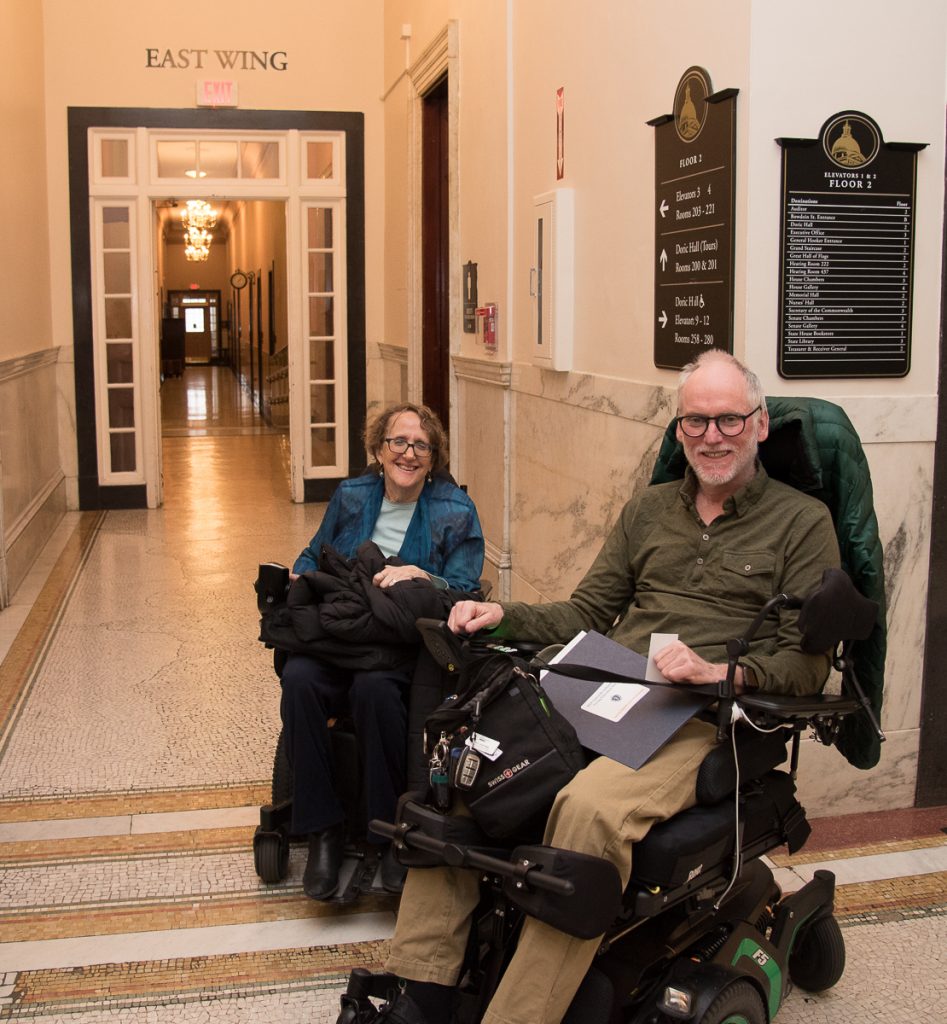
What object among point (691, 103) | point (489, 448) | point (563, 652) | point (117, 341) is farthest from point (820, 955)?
point (117, 341)

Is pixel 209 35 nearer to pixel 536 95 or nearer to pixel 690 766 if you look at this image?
pixel 536 95

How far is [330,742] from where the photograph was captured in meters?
3.12

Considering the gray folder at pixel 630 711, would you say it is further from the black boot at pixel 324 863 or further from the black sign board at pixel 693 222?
the black sign board at pixel 693 222

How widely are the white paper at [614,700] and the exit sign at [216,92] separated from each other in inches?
292

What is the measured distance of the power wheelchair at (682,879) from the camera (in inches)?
79.7

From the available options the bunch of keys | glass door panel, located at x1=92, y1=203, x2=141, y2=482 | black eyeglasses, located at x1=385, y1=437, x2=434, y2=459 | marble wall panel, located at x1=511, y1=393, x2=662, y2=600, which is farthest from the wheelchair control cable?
glass door panel, located at x1=92, y1=203, x2=141, y2=482

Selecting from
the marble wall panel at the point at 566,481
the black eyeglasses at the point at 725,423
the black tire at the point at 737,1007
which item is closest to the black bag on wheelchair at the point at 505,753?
the black tire at the point at 737,1007

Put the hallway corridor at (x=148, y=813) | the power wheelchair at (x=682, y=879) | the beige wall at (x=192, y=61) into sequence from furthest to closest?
the beige wall at (x=192, y=61)
the hallway corridor at (x=148, y=813)
the power wheelchair at (x=682, y=879)

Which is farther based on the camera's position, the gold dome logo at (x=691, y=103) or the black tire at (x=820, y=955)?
the gold dome logo at (x=691, y=103)

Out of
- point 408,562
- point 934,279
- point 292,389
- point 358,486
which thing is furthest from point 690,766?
point 292,389

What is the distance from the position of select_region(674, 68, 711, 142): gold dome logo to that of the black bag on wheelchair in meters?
1.85

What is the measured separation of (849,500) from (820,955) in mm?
974

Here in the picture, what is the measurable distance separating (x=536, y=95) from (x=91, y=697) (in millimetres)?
2964

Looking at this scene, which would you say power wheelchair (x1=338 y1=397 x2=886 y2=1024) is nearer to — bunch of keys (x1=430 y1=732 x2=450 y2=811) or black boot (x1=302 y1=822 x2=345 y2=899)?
bunch of keys (x1=430 y1=732 x2=450 y2=811)
